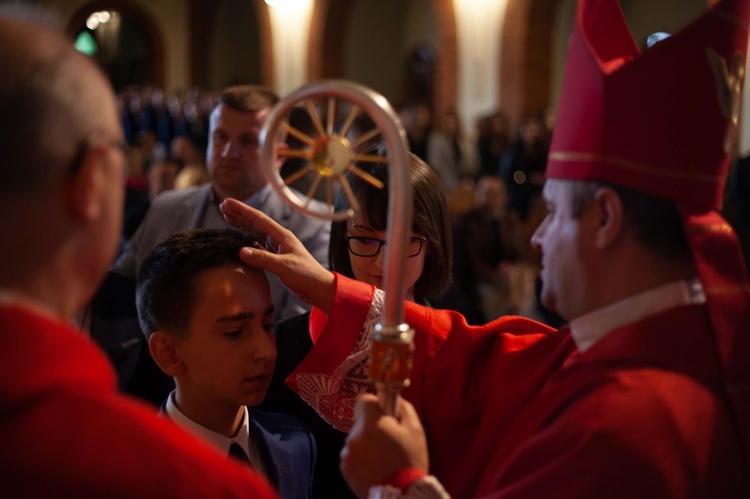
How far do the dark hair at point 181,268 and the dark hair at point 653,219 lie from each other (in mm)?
851

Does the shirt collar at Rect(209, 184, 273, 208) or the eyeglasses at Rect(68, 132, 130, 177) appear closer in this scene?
the eyeglasses at Rect(68, 132, 130, 177)

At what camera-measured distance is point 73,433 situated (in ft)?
3.11

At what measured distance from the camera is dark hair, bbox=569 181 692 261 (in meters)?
1.44

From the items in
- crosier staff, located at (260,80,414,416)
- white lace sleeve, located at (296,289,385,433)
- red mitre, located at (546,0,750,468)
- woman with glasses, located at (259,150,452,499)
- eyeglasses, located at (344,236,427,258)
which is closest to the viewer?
crosier staff, located at (260,80,414,416)

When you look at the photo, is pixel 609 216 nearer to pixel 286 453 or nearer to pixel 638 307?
pixel 638 307

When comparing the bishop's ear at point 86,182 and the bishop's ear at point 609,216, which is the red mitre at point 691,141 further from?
the bishop's ear at point 86,182

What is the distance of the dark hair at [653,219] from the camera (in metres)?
1.44

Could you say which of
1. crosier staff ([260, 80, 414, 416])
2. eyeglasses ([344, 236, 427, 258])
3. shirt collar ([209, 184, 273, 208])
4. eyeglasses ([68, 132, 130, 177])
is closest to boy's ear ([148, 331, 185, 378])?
eyeglasses ([344, 236, 427, 258])

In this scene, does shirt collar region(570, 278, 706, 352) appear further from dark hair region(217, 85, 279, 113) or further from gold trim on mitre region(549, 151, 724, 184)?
dark hair region(217, 85, 279, 113)

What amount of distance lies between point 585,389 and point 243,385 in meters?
0.79

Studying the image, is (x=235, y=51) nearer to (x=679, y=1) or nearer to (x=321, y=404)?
(x=679, y=1)

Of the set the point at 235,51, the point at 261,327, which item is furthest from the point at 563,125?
the point at 235,51

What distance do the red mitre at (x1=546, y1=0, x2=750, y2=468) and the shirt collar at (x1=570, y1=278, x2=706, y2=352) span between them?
6 cm

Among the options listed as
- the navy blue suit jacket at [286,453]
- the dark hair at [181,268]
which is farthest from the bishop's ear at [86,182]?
the navy blue suit jacket at [286,453]
